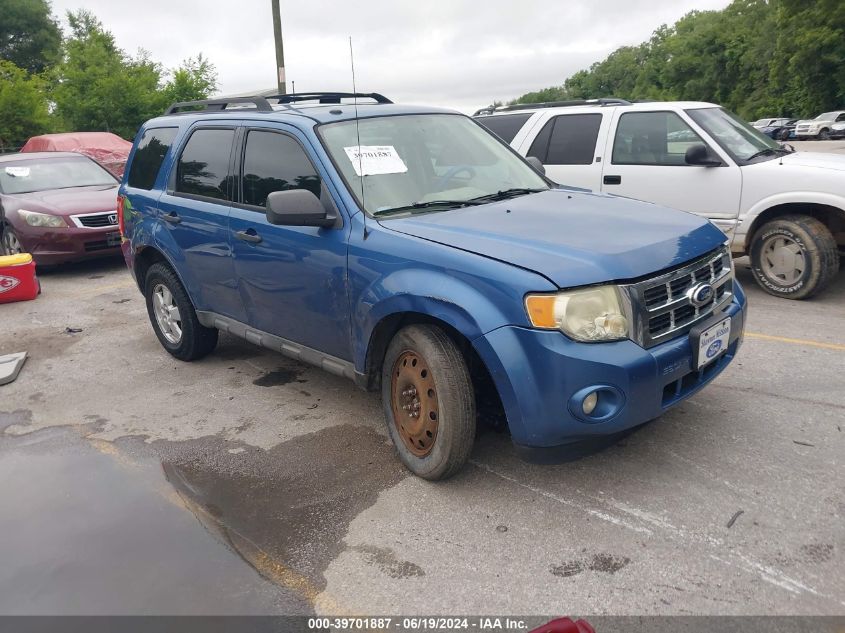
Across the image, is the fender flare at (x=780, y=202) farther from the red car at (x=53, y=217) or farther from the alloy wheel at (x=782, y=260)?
the red car at (x=53, y=217)

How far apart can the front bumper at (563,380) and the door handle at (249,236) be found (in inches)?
71.8

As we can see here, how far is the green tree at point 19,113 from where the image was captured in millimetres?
22625

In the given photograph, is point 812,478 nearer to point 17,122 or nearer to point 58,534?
point 58,534

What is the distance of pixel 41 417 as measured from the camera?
15.6 ft

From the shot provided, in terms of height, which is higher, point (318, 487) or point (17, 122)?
point (17, 122)

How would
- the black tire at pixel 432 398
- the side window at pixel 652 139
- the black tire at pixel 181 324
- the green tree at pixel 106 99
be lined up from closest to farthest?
the black tire at pixel 432 398, the black tire at pixel 181 324, the side window at pixel 652 139, the green tree at pixel 106 99

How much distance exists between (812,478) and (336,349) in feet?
8.15

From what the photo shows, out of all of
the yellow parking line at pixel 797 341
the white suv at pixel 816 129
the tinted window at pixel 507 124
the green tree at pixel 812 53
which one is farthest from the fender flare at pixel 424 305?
the green tree at pixel 812 53

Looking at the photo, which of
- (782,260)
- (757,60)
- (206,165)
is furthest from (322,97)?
(757,60)

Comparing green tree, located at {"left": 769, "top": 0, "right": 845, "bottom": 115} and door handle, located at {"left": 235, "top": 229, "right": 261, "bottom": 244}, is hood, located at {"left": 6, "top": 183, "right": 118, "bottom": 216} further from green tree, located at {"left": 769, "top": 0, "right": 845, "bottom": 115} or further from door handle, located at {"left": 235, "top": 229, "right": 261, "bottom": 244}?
green tree, located at {"left": 769, "top": 0, "right": 845, "bottom": 115}

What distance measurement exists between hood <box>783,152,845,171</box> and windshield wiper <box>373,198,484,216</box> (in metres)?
3.92

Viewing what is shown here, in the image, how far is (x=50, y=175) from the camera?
10.5 meters

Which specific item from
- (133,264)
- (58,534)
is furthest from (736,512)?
(133,264)

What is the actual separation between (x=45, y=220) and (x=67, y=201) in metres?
0.46
